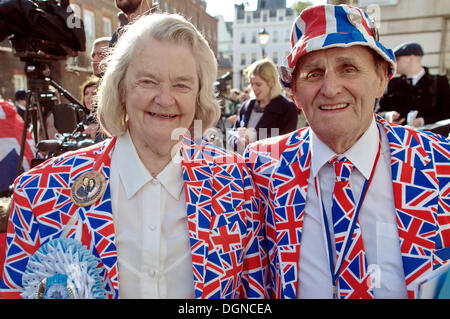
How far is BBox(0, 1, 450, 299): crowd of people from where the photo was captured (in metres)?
1.39

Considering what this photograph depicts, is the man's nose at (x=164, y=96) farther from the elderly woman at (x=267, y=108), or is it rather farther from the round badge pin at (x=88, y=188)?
the elderly woman at (x=267, y=108)

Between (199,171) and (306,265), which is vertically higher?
(199,171)

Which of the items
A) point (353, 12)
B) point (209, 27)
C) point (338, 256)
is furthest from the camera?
point (209, 27)

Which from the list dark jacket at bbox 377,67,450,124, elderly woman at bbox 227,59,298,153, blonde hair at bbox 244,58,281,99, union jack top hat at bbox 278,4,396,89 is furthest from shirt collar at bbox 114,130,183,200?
dark jacket at bbox 377,67,450,124

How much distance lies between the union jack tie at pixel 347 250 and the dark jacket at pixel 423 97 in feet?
10.9

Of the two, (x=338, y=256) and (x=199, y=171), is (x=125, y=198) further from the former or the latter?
(x=338, y=256)

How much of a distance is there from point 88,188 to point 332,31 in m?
1.20

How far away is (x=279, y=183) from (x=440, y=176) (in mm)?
654

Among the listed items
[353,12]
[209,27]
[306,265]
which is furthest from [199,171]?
[209,27]

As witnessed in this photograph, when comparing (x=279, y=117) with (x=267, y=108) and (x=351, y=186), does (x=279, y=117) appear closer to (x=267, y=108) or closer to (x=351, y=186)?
(x=267, y=108)

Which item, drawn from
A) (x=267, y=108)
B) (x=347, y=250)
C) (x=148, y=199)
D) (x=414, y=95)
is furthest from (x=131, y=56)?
(x=414, y=95)

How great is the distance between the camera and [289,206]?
156cm

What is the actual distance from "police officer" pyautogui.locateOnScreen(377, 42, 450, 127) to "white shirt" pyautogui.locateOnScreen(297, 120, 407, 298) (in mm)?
2979

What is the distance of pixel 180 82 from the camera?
1571 mm
